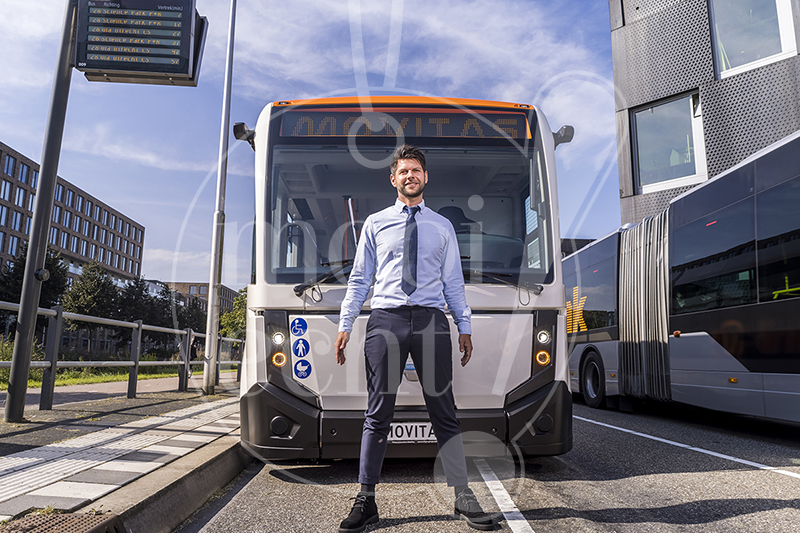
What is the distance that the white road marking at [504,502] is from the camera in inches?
123

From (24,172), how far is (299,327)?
242ft

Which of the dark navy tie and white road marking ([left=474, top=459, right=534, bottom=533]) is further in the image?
the dark navy tie

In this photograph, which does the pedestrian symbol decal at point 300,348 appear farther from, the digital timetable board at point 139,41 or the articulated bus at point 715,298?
the articulated bus at point 715,298

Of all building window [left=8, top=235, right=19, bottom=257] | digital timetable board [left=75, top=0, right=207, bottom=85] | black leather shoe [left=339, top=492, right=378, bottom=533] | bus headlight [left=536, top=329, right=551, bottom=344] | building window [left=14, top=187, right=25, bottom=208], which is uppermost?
building window [left=14, top=187, right=25, bottom=208]

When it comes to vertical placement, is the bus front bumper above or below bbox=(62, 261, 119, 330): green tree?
below

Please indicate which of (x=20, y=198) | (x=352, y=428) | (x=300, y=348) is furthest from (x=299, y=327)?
(x=20, y=198)

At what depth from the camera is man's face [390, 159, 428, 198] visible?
3.52 metres

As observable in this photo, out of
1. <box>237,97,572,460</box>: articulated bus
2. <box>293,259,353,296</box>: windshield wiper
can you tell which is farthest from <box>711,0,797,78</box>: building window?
<box>293,259,353,296</box>: windshield wiper

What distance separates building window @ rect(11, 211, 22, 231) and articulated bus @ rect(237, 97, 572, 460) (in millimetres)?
71262

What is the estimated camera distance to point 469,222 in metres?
4.85

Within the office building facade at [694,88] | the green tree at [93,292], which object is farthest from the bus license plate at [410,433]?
the green tree at [93,292]

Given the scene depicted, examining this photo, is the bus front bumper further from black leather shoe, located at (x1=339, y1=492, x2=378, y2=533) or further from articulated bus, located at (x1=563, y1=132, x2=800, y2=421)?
articulated bus, located at (x1=563, y1=132, x2=800, y2=421)

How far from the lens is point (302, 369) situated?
4.14 meters

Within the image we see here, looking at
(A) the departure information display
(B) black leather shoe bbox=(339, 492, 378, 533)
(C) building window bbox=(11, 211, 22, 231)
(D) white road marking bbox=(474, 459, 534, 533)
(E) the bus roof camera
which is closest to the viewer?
(B) black leather shoe bbox=(339, 492, 378, 533)
